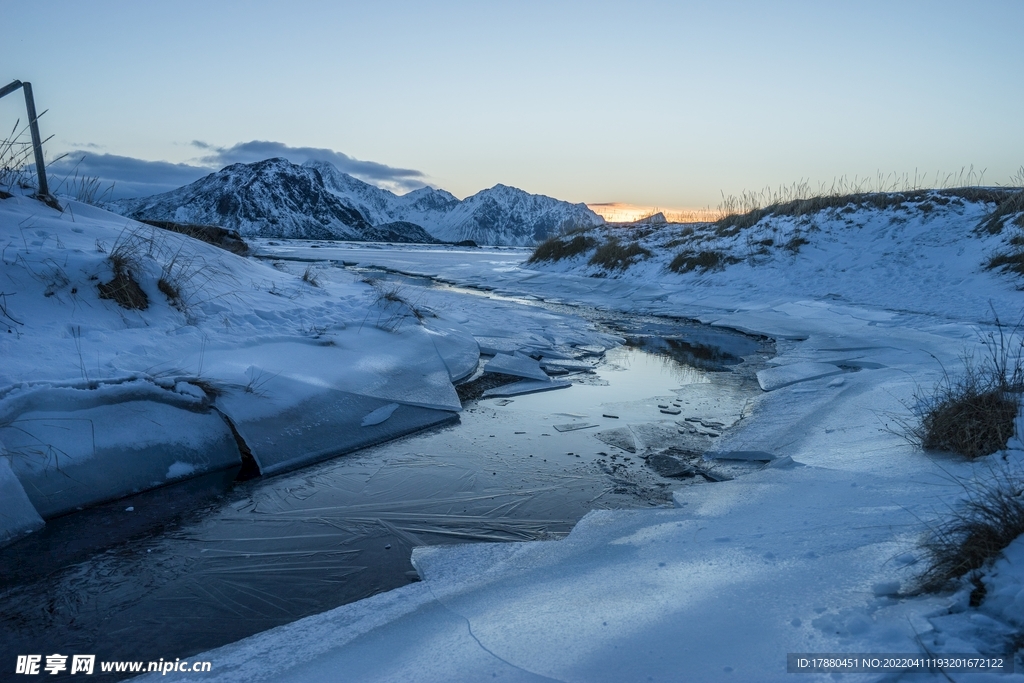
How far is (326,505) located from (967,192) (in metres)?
17.1

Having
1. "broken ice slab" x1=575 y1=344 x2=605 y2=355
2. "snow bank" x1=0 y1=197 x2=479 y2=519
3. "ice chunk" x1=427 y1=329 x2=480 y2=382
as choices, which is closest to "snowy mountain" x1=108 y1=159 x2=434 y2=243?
"broken ice slab" x1=575 y1=344 x2=605 y2=355

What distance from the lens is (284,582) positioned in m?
2.67

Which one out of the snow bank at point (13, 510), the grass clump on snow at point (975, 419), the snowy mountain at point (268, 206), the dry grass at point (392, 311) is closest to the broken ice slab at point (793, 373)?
the grass clump on snow at point (975, 419)

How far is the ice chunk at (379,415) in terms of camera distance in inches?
182

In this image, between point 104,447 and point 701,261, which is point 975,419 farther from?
point 701,261

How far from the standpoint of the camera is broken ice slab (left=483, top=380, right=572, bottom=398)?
5.83 m

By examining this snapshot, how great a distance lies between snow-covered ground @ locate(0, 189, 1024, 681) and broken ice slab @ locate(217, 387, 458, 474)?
9cm

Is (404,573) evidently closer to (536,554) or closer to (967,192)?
(536,554)

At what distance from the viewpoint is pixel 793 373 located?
625 cm

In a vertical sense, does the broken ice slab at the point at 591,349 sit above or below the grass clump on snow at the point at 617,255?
below

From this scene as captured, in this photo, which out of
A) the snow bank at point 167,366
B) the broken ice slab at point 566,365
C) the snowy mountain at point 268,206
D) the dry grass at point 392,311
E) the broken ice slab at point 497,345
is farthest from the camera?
the snowy mountain at point 268,206

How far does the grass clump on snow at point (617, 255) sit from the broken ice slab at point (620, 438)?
40.1ft

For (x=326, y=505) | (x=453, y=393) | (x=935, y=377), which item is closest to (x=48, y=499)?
(x=326, y=505)

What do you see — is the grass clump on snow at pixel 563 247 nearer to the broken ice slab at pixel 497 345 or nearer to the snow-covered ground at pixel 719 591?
the broken ice slab at pixel 497 345
